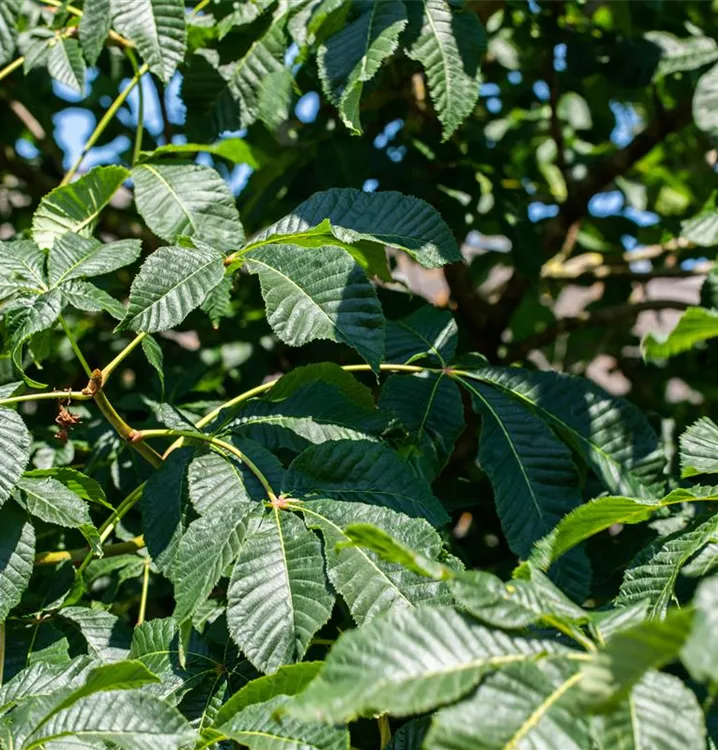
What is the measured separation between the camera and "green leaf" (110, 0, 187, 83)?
1.19 meters

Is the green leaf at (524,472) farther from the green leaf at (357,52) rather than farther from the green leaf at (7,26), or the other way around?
the green leaf at (7,26)

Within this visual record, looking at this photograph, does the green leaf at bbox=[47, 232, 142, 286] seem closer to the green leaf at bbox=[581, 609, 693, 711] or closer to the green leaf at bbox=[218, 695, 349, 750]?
the green leaf at bbox=[218, 695, 349, 750]

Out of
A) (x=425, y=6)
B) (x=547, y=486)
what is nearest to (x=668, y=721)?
(x=547, y=486)

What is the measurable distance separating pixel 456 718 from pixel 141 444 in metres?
0.53

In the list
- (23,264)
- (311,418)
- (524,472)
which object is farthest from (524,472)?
(23,264)

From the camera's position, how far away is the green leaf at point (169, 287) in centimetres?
91

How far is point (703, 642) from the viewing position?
0.50 metres

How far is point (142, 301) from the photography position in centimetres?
91

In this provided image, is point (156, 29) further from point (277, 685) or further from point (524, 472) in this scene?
point (277, 685)

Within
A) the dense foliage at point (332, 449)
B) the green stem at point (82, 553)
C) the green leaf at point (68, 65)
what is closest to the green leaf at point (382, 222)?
the dense foliage at point (332, 449)

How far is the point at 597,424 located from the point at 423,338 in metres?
0.24

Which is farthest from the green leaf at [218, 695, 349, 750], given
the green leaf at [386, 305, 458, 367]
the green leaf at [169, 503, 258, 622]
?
the green leaf at [386, 305, 458, 367]

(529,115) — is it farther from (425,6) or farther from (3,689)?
(3,689)

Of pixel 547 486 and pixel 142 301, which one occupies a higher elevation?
pixel 142 301
